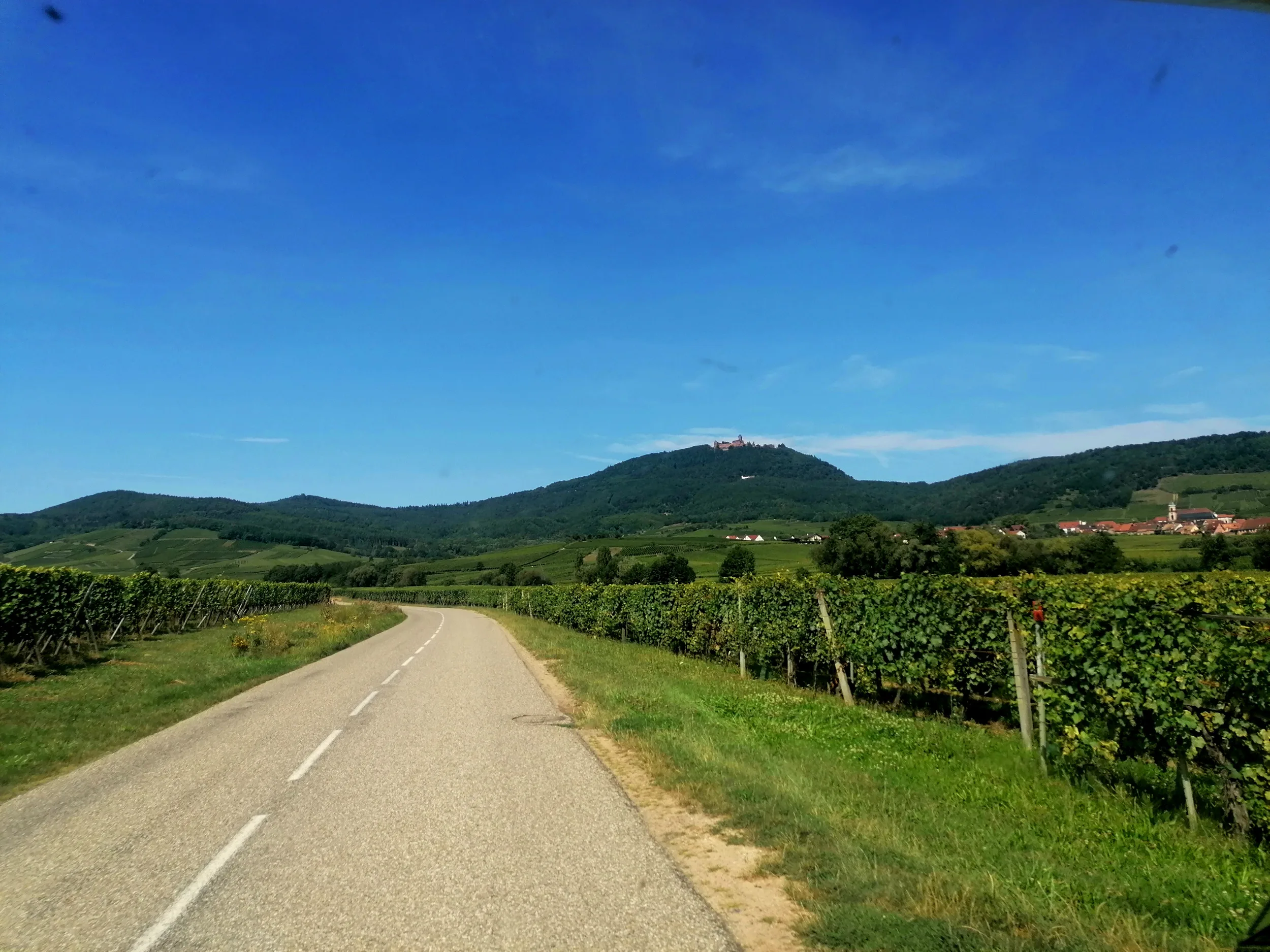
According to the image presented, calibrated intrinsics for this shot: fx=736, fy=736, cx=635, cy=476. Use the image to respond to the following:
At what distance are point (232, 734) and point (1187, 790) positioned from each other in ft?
41.3

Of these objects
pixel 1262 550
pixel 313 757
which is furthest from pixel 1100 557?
pixel 313 757

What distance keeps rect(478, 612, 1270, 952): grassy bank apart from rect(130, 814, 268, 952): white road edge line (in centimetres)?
407

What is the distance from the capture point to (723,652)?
23.2 meters

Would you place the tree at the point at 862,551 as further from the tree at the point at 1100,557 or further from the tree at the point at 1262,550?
the tree at the point at 1262,550

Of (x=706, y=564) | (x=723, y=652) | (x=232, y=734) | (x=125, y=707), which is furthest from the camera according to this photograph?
(x=706, y=564)

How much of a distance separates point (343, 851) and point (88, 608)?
27.2 m

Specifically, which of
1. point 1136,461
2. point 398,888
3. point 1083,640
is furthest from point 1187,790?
point 1136,461

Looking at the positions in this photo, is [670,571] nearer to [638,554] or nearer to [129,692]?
[638,554]

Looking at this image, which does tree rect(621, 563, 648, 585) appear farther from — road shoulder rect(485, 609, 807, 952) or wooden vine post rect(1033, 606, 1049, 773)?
road shoulder rect(485, 609, 807, 952)

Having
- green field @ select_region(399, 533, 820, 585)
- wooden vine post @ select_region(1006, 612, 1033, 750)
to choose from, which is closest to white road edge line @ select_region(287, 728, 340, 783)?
wooden vine post @ select_region(1006, 612, 1033, 750)

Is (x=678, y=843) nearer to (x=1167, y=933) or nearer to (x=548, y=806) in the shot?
(x=548, y=806)

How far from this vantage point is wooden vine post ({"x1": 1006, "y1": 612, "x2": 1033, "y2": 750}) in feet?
30.5

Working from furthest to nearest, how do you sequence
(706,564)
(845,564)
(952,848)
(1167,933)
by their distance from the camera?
1. (706,564)
2. (845,564)
3. (952,848)
4. (1167,933)

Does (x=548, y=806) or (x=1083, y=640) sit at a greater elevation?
(x=1083, y=640)
